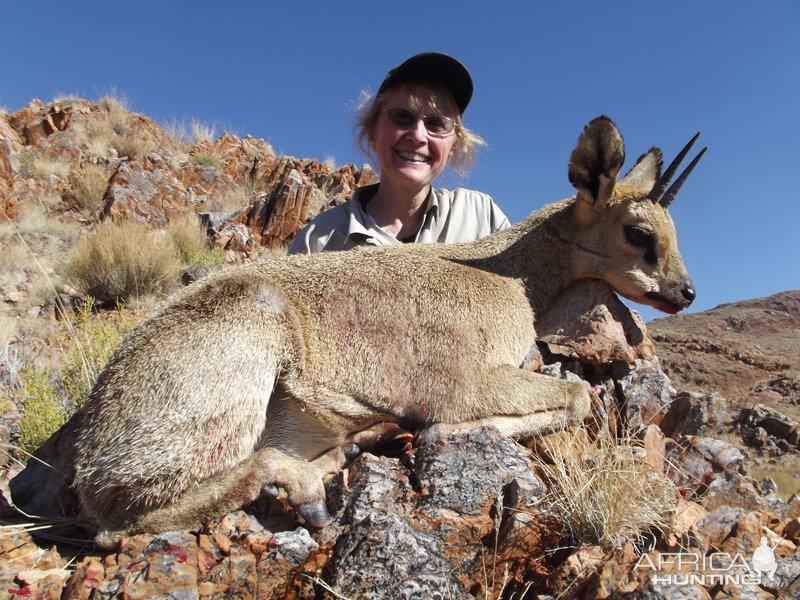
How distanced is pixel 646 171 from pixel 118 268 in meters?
11.5

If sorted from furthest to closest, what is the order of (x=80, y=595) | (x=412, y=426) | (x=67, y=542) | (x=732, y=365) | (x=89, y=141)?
(x=89, y=141), (x=732, y=365), (x=412, y=426), (x=67, y=542), (x=80, y=595)

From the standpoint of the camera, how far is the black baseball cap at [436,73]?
7.37 m

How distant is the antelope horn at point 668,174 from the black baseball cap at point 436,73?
11.2 feet

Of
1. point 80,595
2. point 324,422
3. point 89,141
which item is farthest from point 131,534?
point 89,141

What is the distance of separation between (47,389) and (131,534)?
13.8 feet

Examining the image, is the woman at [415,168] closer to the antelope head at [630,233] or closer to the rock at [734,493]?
the antelope head at [630,233]

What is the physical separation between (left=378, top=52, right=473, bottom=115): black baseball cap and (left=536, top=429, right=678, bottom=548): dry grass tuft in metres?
5.58

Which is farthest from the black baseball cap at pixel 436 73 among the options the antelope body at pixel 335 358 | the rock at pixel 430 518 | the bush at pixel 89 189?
the bush at pixel 89 189

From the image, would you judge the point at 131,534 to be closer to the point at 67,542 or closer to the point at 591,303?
the point at 67,542

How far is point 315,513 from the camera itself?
3.71 meters

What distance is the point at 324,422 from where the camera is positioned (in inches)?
172

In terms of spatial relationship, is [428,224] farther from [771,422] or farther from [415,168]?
[771,422]

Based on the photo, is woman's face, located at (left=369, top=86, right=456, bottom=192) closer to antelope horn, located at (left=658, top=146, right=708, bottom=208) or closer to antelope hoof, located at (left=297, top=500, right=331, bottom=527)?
antelope horn, located at (left=658, top=146, right=708, bottom=208)

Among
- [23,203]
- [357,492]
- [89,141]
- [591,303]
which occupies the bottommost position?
[357,492]
